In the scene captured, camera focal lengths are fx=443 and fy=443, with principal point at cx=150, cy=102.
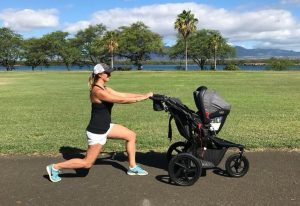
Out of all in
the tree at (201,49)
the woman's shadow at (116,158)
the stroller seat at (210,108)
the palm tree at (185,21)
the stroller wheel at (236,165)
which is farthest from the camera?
the tree at (201,49)

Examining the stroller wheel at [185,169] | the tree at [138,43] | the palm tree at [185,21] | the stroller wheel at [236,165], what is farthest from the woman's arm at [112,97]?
the tree at [138,43]

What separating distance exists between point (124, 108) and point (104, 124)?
9.74 meters

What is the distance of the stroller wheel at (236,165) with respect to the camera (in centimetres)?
618

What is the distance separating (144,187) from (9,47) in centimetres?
10274

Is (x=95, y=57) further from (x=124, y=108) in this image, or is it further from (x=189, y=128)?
(x=189, y=128)

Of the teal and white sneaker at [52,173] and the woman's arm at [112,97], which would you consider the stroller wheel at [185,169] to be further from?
the teal and white sneaker at [52,173]

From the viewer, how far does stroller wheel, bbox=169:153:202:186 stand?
5.86 m

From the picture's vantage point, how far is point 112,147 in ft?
27.7

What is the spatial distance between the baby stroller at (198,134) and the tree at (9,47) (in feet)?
332

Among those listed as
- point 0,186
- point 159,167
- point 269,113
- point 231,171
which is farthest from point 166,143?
point 269,113

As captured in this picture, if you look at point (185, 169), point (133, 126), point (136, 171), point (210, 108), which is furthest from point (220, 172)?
point (133, 126)

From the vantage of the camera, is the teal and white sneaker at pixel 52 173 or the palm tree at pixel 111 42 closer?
the teal and white sneaker at pixel 52 173

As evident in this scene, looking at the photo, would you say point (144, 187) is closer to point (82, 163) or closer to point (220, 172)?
point (82, 163)

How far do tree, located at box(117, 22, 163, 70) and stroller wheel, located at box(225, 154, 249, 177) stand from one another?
9157 cm
